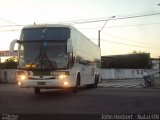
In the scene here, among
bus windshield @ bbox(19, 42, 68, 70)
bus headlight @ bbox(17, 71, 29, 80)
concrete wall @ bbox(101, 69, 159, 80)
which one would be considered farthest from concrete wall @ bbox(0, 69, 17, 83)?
bus windshield @ bbox(19, 42, 68, 70)

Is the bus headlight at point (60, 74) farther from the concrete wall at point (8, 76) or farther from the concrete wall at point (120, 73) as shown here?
the concrete wall at point (120, 73)

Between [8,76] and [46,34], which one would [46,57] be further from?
[8,76]

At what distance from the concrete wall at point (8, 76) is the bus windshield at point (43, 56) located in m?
31.9

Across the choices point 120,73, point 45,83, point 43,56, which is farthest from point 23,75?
point 120,73

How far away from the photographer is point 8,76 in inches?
1961

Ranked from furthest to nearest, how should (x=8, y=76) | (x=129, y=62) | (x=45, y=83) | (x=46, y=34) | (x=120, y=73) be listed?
(x=129, y=62) < (x=120, y=73) < (x=8, y=76) < (x=46, y=34) < (x=45, y=83)

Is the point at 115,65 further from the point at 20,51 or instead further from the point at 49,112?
the point at 49,112

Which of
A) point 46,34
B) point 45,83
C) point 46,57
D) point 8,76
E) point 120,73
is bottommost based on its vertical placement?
point 45,83

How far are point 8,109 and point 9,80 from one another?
36802 millimetres

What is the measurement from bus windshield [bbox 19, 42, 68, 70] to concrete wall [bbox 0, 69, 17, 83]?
1255 inches

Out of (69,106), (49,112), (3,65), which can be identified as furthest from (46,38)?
(3,65)

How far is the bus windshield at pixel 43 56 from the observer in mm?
17500

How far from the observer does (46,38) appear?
711 inches

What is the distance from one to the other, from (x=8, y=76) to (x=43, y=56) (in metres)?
33.2
